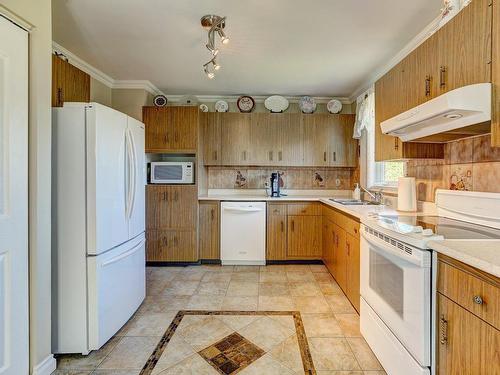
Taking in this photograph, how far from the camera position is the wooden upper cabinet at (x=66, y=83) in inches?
79.2

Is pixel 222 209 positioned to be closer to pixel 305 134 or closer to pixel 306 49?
pixel 305 134

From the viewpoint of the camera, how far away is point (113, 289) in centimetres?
197

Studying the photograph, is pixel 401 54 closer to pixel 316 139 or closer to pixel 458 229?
pixel 316 139

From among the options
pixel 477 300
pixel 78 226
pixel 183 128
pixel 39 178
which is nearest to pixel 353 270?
pixel 477 300

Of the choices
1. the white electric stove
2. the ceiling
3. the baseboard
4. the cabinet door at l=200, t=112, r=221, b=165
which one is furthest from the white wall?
the cabinet door at l=200, t=112, r=221, b=165

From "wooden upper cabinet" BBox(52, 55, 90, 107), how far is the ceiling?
379 mm

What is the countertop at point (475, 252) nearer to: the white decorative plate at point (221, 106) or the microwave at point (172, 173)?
the microwave at point (172, 173)

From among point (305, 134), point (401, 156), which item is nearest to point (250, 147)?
point (305, 134)

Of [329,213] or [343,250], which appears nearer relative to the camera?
[343,250]

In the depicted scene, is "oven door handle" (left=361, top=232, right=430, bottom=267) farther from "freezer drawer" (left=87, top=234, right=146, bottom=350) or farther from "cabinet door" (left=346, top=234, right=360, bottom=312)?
"freezer drawer" (left=87, top=234, right=146, bottom=350)

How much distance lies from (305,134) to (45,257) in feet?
10.8

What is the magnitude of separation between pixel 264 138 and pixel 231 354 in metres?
2.80

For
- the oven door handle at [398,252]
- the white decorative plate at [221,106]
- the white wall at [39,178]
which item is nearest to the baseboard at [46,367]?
the white wall at [39,178]

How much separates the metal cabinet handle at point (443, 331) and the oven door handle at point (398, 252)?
24cm
